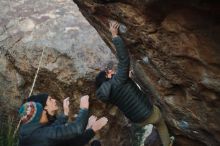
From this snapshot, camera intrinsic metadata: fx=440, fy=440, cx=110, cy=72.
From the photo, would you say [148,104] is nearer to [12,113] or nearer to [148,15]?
[148,15]

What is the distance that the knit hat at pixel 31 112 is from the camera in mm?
5141

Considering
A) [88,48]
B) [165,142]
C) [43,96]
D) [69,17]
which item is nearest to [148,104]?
[165,142]

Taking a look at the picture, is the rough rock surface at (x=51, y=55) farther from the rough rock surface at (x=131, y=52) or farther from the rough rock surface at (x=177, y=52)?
the rough rock surface at (x=177, y=52)

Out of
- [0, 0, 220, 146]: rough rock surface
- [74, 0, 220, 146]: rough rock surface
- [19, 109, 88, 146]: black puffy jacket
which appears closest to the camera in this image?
[74, 0, 220, 146]: rough rock surface

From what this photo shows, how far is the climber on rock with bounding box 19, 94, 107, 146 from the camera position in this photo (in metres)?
4.99

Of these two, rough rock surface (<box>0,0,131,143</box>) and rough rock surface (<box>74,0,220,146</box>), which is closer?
rough rock surface (<box>74,0,220,146</box>)

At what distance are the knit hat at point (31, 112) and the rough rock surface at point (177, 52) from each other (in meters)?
1.40

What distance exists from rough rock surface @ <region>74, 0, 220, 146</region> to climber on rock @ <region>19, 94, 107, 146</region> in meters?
1.02

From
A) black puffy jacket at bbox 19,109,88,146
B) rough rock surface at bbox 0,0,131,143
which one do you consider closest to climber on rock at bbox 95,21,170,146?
black puffy jacket at bbox 19,109,88,146

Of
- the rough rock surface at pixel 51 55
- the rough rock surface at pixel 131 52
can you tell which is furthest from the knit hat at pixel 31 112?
the rough rock surface at pixel 51 55

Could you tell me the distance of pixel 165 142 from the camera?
6484 mm

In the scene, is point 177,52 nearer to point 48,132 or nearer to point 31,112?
point 48,132

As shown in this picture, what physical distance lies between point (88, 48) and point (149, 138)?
6.70ft

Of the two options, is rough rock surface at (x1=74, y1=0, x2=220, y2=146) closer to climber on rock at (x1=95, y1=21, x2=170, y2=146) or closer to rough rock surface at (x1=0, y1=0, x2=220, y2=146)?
rough rock surface at (x1=0, y1=0, x2=220, y2=146)
